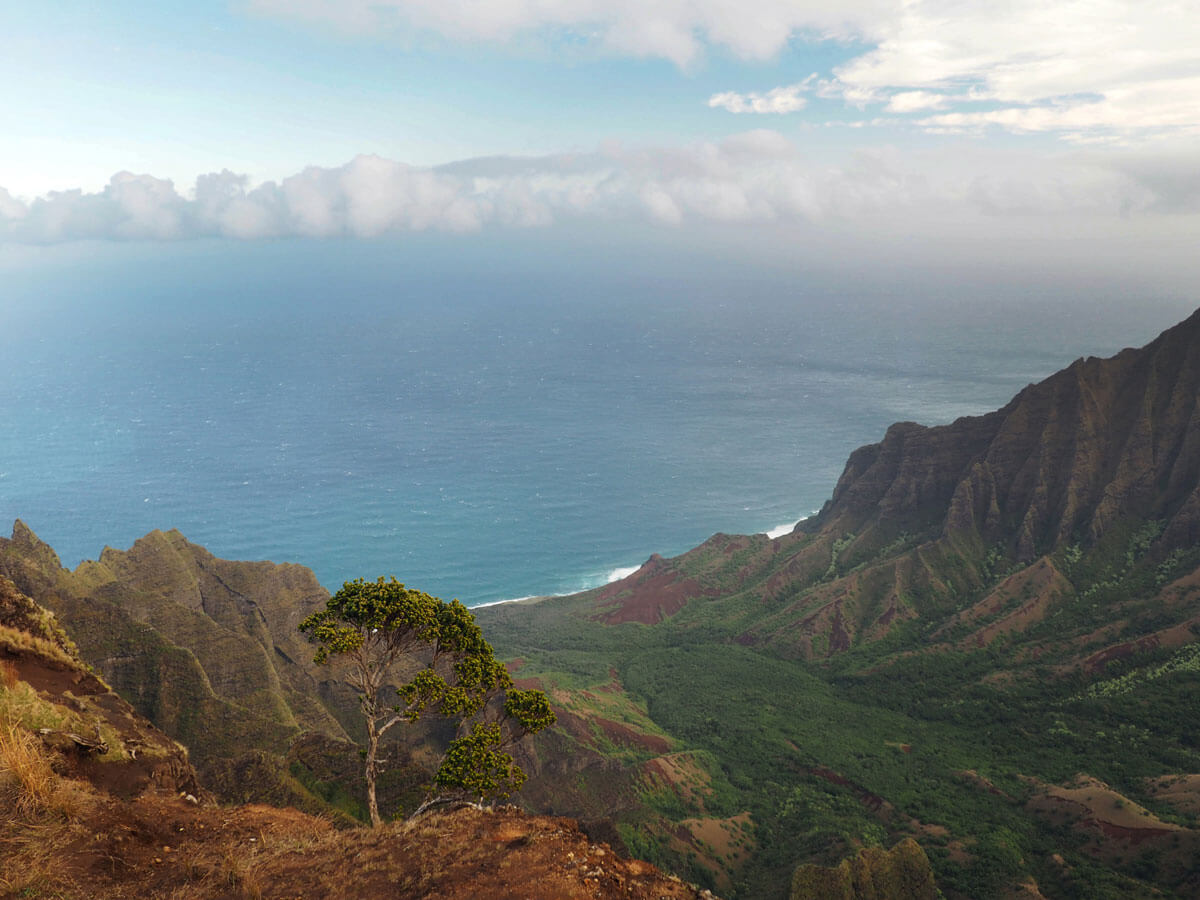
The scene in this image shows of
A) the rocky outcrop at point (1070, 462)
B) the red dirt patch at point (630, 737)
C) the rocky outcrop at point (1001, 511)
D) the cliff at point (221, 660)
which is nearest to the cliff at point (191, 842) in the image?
the cliff at point (221, 660)

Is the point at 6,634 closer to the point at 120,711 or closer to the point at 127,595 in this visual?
the point at 120,711

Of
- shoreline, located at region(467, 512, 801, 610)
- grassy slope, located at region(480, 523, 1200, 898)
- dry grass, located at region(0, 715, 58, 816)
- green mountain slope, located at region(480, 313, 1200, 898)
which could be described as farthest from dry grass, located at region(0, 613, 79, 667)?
shoreline, located at region(467, 512, 801, 610)

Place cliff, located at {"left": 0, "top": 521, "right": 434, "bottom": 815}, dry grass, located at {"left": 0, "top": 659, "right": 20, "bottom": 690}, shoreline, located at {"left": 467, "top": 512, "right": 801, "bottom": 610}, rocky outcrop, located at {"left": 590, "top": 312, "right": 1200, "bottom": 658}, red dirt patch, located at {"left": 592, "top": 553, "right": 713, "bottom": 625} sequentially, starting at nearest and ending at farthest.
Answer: dry grass, located at {"left": 0, "top": 659, "right": 20, "bottom": 690} < cliff, located at {"left": 0, "top": 521, "right": 434, "bottom": 815} < rocky outcrop, located at {"left": 590, "top": 312, "right": 1200, "bottom": 658} < red dirt patch, located at {"left": 592, "top": 553, "right": 713, "bottom": 625} < shoreline, located at {"left": 467, "top": 512, "right": 801, "bottom": 610}

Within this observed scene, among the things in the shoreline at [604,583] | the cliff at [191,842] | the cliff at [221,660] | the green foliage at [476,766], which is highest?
the cliff at [191,842]

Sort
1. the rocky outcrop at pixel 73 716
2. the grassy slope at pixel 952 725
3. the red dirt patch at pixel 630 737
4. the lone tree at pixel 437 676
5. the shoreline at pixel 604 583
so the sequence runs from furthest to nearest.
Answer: the shoreline at pixel 604 583, the red dirt patch at pixel 630 737, the grassy slope at pixel 952 725, the lone tree at pixel 437 676, the rocky outcrop at pixel 73 716

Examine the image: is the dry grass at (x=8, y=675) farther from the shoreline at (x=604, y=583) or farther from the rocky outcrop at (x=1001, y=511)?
the shoreline at (x=604, y=583)

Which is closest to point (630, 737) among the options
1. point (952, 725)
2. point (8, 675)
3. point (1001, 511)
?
point (952, 725)

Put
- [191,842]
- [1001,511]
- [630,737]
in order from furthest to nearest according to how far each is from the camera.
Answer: [1001,511], [630,737], [191,842]

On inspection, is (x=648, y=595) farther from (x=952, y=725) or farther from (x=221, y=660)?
(x=221, y=660)

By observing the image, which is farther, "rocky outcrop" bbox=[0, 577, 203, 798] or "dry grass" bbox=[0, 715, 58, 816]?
"rocky outcrop" bbox=[0, 577, 203, 798]

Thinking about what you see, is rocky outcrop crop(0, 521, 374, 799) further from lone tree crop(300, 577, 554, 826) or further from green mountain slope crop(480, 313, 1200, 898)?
green mountain slope crop(480, 313, 1200, 898)
